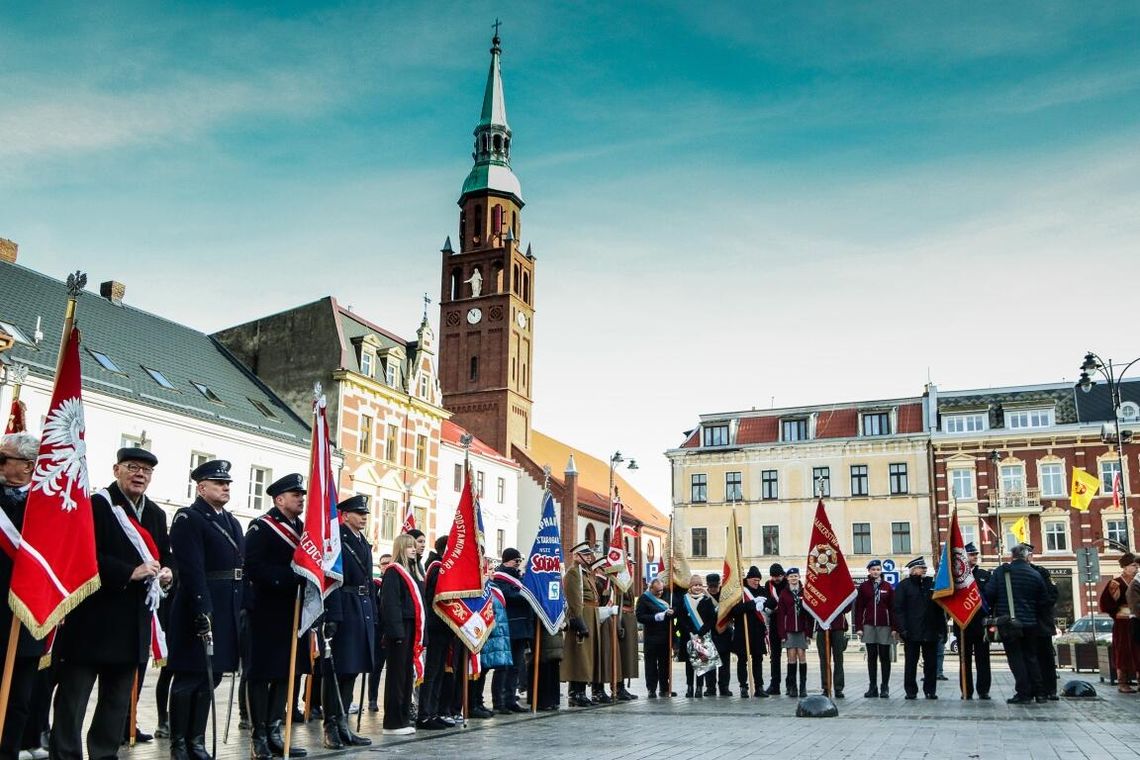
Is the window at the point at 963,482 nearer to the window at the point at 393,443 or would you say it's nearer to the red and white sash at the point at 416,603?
the window at the point at 393,443

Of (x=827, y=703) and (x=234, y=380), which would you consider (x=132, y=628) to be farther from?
(x=234, y=380)

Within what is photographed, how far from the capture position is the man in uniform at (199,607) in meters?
7.83

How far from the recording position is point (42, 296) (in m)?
32.1

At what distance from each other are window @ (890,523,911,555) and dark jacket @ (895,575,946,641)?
→ 120 feet

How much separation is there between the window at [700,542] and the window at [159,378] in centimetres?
2965

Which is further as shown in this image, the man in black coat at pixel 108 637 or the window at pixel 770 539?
the window at pixel 770 539

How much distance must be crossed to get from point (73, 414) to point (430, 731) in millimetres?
5656

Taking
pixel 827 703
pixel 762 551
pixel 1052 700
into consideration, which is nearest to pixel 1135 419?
pixel 762 551

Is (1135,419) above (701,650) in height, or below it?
above

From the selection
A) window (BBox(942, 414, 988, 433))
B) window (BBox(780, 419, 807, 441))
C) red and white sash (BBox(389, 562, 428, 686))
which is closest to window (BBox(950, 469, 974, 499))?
window (BBox(942, 414, 988, 433))

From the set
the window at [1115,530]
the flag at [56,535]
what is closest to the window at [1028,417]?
the window at [1115,530]

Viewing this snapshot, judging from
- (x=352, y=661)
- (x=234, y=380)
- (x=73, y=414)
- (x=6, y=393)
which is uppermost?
(x=234, y=380)

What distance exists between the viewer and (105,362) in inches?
1252

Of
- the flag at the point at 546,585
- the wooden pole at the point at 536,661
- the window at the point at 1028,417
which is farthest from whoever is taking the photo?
the window at the point at 1028,417
